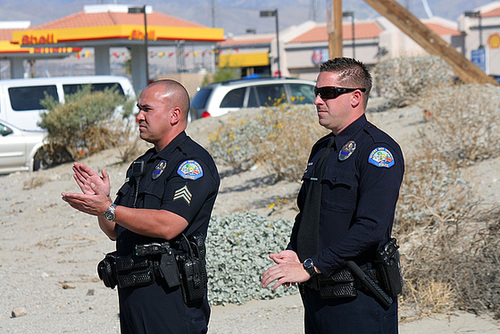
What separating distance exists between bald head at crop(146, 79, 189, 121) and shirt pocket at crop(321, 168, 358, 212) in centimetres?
78

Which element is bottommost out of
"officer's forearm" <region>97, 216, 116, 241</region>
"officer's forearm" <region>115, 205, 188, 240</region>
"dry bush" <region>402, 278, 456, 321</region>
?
"dry bush" <region>402, 278, 456, 321</region>

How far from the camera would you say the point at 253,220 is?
19.9ft

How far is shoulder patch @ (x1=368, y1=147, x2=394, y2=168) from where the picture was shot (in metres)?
2.78

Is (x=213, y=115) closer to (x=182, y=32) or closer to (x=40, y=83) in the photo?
(x=40, y=83)

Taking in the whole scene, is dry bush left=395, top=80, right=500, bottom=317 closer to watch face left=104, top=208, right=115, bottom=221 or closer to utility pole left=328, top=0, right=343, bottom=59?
utility pole left=328, top=0, right=343, bottom=59

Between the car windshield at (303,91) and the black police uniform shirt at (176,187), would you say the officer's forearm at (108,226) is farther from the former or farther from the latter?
the car windshield at (303,91)

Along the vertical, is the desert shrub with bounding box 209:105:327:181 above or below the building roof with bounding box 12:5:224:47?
below

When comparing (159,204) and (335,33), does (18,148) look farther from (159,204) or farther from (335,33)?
(159,204)

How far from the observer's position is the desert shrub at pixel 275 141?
8633 mm

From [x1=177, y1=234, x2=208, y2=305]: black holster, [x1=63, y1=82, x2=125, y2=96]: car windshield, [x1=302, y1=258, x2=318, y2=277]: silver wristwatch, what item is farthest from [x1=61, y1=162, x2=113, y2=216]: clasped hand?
[x1=63, y1=82, x2=125, y2=96]: car windshield

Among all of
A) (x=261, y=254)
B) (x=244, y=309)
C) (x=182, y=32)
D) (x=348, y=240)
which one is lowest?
(x=244, y=309)

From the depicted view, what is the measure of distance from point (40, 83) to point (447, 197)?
11259mm

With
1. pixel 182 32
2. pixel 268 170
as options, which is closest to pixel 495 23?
pixel 182 32

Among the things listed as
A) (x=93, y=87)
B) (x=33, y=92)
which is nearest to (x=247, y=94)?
(x=93, y=87)
